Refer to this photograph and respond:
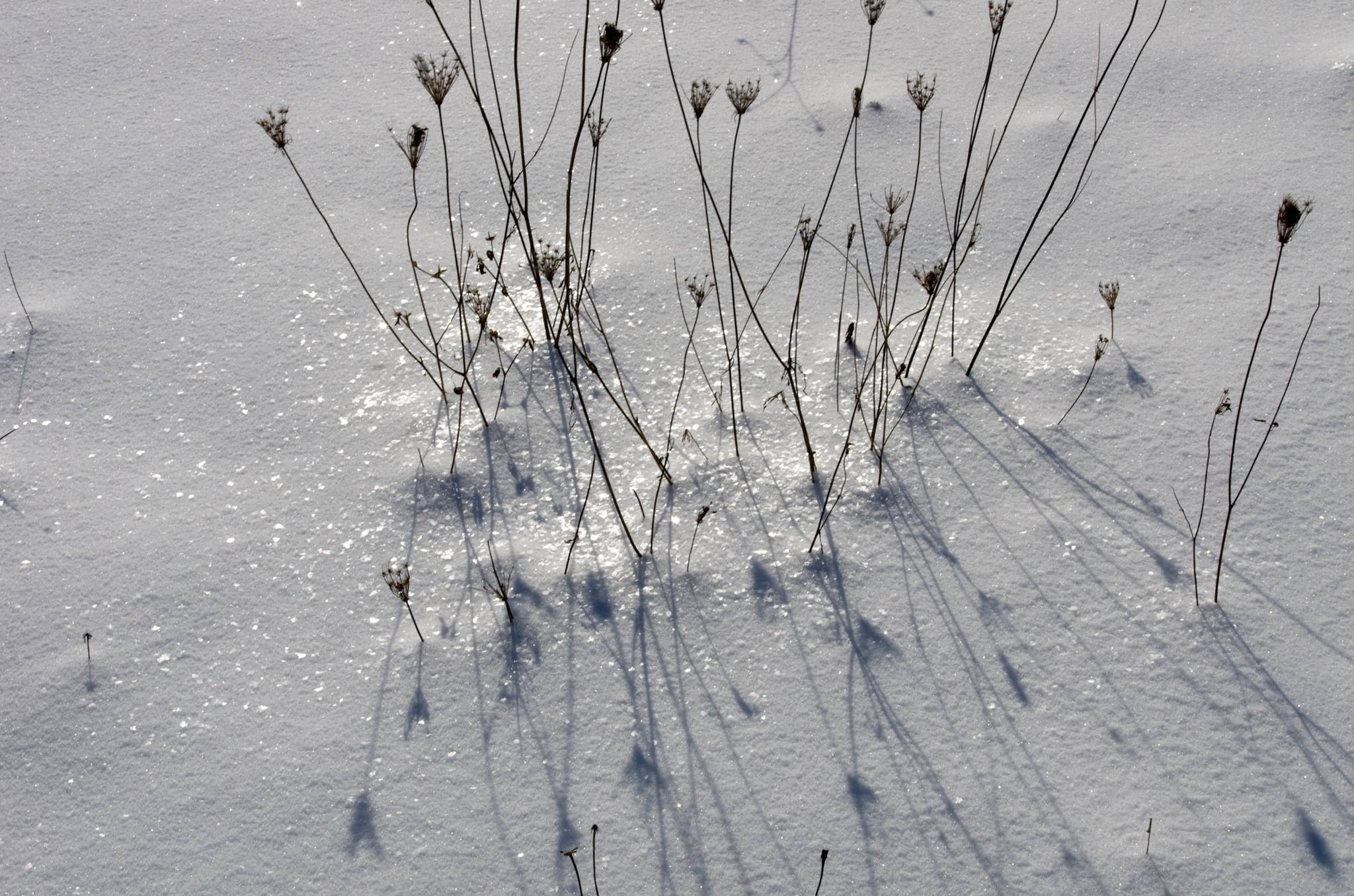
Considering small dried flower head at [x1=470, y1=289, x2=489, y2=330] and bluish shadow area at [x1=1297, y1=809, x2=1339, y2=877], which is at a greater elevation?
small dried flower head at [x1=470, y1=289, x2=489, y2=330]

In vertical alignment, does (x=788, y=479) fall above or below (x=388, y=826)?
above

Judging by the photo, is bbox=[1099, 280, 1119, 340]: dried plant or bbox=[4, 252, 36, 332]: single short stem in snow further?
bbox=[4, 252, 36, 332]: single short stem in snow

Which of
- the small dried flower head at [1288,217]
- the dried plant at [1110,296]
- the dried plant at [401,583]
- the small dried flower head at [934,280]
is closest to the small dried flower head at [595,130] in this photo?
the small dried flower head at [934,280]

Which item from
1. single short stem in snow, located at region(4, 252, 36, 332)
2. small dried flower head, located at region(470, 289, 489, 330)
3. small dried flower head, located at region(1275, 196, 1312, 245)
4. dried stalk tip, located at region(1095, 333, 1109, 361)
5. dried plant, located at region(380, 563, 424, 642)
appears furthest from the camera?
single short stem in snow, located at region(4, 252, 36, 332)

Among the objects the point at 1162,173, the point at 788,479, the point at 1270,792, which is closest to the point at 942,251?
the point at 1162,173

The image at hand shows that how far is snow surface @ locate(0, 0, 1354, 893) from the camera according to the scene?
4.82ft

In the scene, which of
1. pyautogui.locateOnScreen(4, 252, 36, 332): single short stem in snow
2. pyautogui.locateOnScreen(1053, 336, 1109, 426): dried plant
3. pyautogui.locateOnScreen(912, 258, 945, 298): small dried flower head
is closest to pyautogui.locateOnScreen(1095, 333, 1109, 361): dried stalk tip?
pyautogui.locateOnScreen(1053, 336, 1109, 426): dried plant

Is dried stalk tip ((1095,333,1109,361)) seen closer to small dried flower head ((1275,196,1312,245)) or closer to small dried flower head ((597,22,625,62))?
small dried flower head ((1275,196,1312,245))

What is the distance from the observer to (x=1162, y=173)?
105 inches

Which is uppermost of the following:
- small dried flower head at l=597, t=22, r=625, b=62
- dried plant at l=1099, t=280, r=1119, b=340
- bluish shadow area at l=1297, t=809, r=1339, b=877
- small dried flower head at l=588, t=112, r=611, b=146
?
small dried flower head at l=597, t=22, r=625, b=62

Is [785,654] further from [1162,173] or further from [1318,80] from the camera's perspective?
[1318,80]

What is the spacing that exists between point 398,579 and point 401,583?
100 mm

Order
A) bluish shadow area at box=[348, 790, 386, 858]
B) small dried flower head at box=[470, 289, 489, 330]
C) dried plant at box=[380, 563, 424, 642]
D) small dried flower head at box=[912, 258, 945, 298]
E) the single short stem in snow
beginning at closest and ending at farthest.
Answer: bluish shadow area at box=[348, 790, 386, 858]
dried plant at box=[380, 563, 424, 642]
small dried flower head at box=[912, 258, 945, 298]
small dried flower head at box=[470, 289, 489, 330]
the single short stem in snow

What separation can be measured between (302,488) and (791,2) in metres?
2.37
